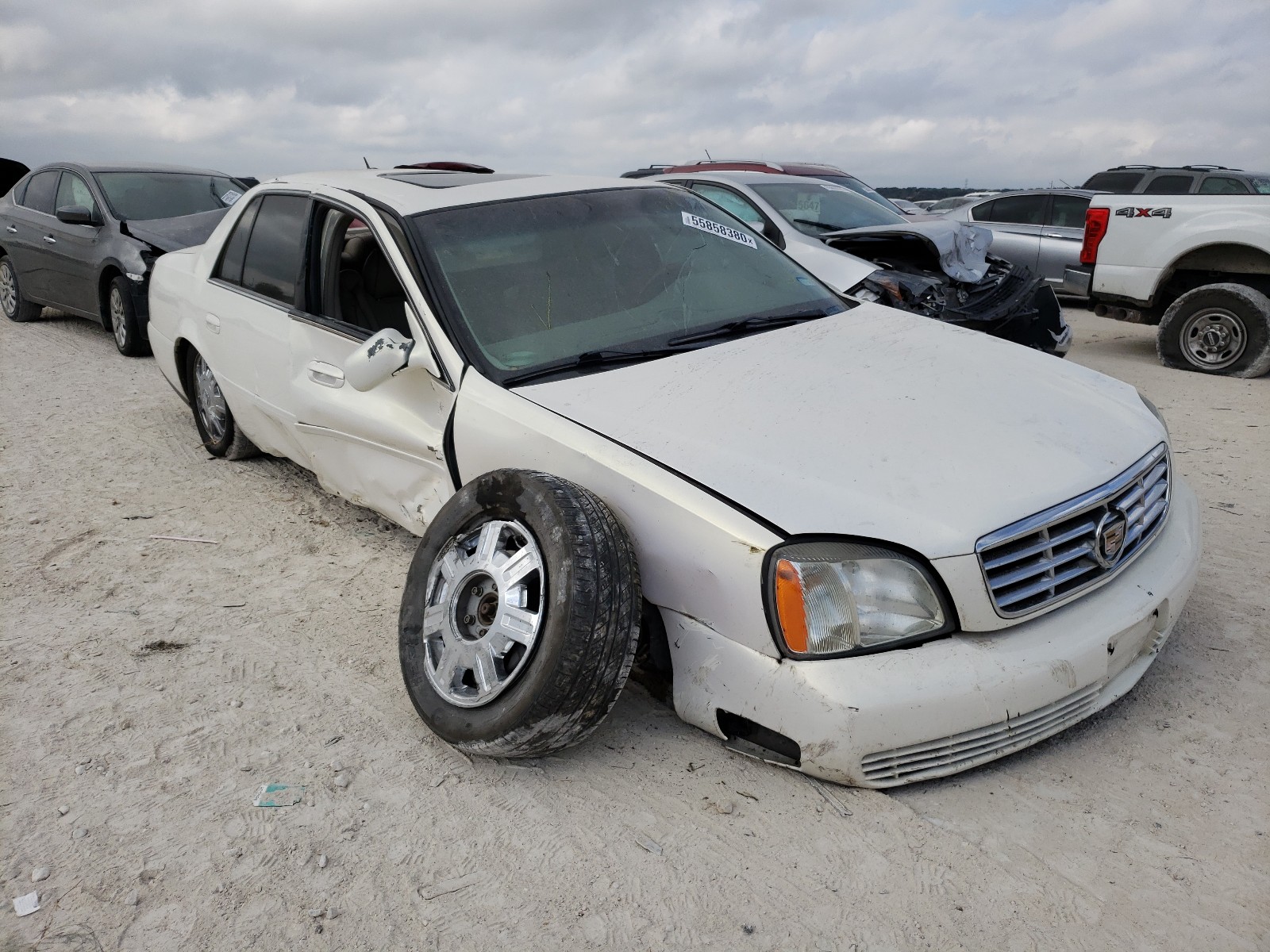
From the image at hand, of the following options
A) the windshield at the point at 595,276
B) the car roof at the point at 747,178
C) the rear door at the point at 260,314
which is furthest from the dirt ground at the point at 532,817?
the car roof at the point at 747,178

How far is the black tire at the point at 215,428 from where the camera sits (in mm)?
5094

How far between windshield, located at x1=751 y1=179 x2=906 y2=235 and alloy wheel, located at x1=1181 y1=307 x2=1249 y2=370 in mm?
2382

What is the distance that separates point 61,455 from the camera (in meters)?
5.58

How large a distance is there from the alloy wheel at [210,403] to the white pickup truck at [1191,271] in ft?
21.5

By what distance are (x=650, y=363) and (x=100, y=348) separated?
7.52m

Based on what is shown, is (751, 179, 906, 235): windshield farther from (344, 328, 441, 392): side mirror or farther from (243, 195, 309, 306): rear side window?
(344, 328, 441, 392): side mirror

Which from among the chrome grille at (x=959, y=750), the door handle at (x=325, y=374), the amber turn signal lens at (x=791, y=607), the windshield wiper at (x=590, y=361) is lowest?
the chrome grille at (x=959, y=750)

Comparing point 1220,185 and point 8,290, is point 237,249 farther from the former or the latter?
point 1220,185

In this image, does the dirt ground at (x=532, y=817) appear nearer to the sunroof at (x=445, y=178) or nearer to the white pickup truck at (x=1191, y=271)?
the sunroof at (x=445, y=178)

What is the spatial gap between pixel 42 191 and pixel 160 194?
150 cm

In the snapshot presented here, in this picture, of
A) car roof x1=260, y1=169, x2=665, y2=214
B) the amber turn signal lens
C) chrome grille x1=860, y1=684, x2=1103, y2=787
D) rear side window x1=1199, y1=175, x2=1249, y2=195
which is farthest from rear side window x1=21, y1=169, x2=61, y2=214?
rear side window x1=1199, y1=175, x2=1249, y2=195

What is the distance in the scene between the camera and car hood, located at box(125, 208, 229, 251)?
27.0 ft

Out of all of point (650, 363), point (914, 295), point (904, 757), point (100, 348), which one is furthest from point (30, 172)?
point (904, 757)

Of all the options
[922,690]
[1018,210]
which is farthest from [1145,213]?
[922,690]
